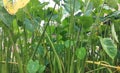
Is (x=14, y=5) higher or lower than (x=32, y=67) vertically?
higher

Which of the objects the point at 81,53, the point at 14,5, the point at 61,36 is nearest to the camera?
the point at 14,5

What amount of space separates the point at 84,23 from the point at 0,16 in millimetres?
212

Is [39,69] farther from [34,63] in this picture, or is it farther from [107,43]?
[107,43]

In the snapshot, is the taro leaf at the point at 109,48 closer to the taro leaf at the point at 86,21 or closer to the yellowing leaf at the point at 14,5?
the taro leaf at the point at 86,21

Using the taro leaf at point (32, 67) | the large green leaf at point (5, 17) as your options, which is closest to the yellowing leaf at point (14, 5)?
the large green leaf at point (5, 17)

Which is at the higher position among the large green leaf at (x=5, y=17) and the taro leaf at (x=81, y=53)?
the large green leaf at (x=5, y=17)

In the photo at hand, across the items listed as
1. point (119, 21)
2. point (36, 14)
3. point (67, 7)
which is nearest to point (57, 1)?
point (67, 7)

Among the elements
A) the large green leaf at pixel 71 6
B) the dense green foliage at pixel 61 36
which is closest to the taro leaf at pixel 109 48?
the dense green foliage at pixel 61 36

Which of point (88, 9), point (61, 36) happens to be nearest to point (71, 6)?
point (88, 9)

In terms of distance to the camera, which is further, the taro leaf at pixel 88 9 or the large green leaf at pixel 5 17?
the taro leaf at pixel 88 9

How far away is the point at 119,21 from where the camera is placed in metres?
0.84

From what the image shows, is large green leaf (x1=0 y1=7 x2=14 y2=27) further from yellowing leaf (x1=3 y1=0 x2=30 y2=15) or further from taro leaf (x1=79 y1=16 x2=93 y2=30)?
taro leaf (x1=79 y1=16 x2=93 y2=30)

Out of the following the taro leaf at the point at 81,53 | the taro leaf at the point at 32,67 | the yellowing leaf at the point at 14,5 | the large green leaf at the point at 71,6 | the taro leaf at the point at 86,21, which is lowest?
the taro leaf at the point at 32,67

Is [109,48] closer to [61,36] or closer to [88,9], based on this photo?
[88,9]
